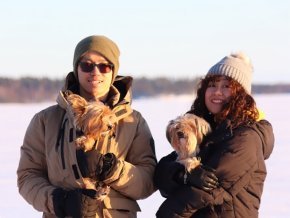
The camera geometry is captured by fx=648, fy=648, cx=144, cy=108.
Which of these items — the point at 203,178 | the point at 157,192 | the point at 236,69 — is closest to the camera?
the point at 203,178

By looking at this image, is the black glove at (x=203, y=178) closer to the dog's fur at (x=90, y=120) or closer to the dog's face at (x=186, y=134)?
the dog's face at (x=186, y=134)

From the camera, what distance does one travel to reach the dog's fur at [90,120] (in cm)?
330

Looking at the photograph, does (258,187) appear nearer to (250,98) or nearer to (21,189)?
(250,98)

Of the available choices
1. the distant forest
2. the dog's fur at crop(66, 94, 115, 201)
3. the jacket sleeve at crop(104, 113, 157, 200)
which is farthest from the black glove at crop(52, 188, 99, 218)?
the distant forest

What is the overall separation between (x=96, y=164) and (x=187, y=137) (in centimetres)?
51

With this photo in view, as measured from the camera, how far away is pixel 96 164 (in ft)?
11.1

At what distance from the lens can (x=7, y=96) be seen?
52500 mm

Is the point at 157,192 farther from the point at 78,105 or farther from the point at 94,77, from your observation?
the point at 78,105

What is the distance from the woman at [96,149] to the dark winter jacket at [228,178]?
9.0 inches

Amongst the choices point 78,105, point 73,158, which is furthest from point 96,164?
point 78,105

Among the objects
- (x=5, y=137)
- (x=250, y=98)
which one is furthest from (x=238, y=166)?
(x=5, y=137)

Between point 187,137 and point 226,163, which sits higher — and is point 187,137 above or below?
above

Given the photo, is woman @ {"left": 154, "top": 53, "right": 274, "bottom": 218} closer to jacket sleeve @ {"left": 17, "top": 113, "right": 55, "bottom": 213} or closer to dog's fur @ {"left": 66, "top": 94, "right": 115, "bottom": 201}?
dog's fur @ {"left": 66, "top": 94, "right": 115, "bottom": 201}

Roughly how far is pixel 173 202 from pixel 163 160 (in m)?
0.30
